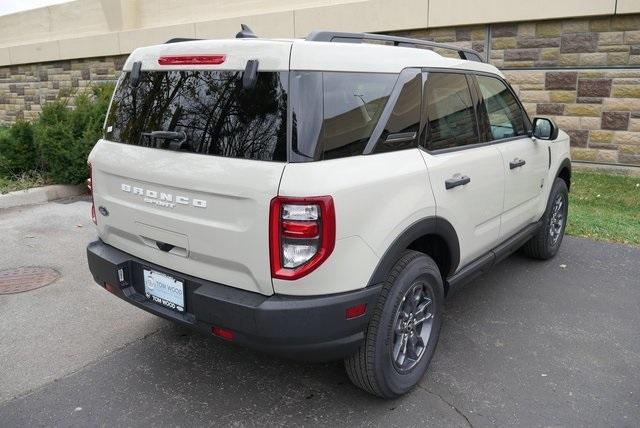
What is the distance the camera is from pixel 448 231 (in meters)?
3.04

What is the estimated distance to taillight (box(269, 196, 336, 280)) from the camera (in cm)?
225

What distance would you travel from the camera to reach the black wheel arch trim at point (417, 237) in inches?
100

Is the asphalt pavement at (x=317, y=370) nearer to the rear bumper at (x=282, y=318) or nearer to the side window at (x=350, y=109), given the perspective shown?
the rear bumper at (x=282, y=318)

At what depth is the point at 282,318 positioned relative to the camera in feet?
7.61

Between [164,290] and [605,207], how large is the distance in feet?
19.6

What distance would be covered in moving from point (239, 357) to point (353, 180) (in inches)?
61.4

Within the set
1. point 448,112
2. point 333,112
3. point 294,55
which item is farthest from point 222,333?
point 448,112

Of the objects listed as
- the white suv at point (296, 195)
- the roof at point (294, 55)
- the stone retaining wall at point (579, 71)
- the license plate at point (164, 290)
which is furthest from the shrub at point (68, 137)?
the license plate at point (164, 290)

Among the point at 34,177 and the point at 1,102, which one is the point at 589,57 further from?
the point at 1,102

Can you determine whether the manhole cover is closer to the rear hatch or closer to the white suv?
the white suv

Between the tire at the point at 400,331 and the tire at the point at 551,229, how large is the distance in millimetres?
2153

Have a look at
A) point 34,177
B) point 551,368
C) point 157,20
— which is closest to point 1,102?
point 157,20

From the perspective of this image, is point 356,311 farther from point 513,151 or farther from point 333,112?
point 513,151

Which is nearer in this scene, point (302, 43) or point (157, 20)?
point (302, 43)
